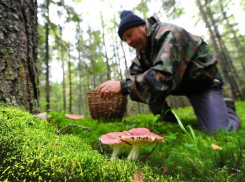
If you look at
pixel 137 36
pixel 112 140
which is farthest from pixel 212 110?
pixel 112 140

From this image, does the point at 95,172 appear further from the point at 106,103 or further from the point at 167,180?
the point at 106,103

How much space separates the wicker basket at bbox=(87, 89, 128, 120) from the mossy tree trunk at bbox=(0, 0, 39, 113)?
98 cm

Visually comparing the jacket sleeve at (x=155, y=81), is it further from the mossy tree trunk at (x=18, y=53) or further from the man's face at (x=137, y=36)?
the mossy tree trunk at (x=18, y=53)

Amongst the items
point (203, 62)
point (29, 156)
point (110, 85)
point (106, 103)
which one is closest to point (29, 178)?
point (29, 156)

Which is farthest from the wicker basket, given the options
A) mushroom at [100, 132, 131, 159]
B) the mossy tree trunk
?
mushroom at [100, 132, 131, 159]

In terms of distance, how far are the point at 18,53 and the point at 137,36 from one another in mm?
2055

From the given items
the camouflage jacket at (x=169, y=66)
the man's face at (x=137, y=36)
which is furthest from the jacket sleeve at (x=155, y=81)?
the man's face at (x=137, y=36)

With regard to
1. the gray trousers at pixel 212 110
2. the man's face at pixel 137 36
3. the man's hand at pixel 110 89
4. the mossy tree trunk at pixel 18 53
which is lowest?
the gray trousers at pixel 212 110

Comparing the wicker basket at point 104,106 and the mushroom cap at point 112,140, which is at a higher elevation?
the wicker basket at point 104,106

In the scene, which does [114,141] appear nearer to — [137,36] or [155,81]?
[155,81]

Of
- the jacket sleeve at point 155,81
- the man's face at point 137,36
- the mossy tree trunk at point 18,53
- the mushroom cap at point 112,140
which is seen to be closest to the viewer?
the mushroom cap at point 112,140

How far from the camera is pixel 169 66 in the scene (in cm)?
202

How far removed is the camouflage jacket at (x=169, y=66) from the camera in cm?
203

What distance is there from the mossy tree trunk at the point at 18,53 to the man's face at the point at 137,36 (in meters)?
1.68
